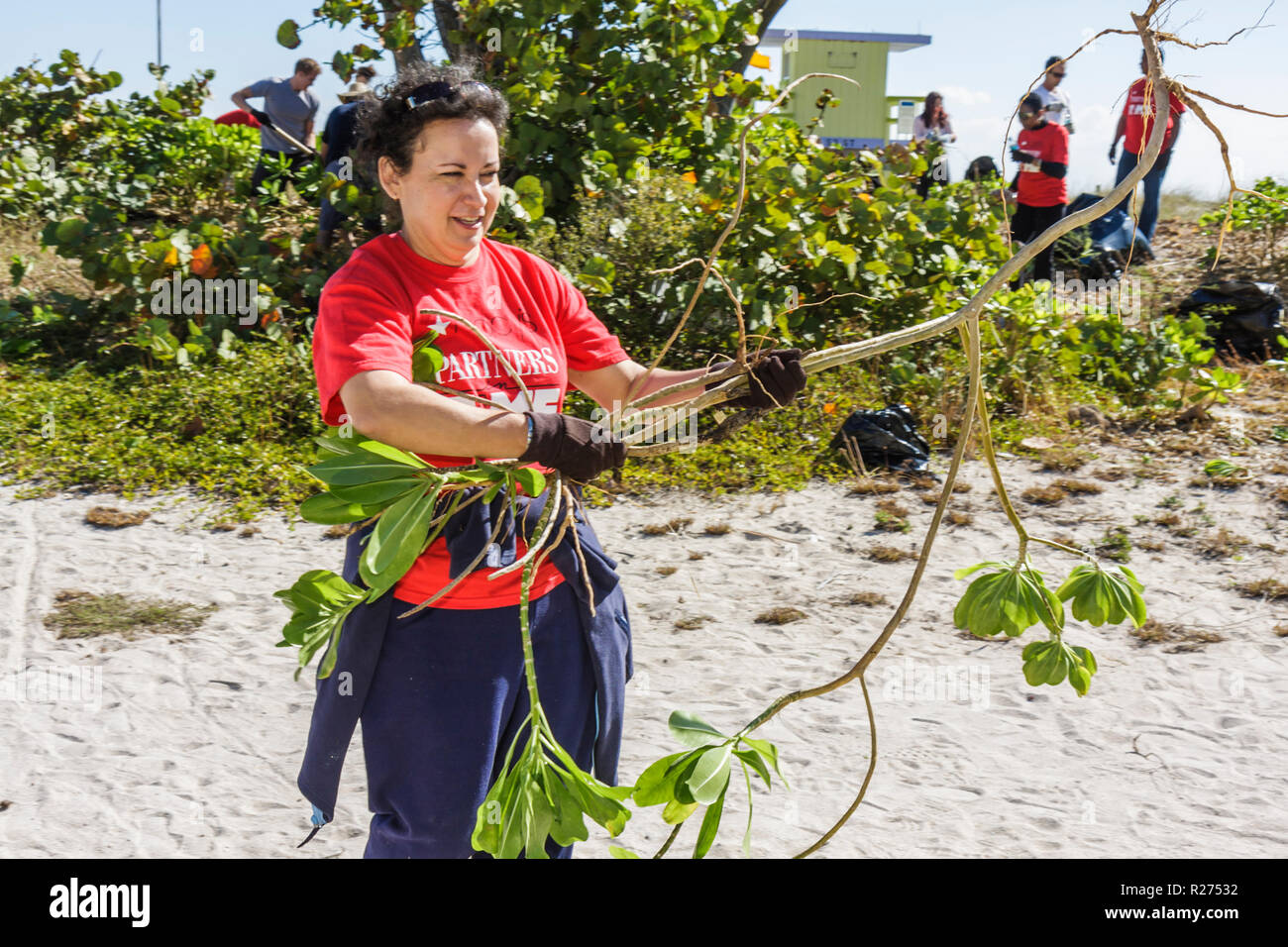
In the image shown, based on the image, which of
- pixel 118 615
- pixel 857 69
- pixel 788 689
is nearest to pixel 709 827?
pixel 788 689

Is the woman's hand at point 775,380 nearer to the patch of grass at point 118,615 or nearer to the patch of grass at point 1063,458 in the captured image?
the patch of grass at point 118,615

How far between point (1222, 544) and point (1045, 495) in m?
0.77

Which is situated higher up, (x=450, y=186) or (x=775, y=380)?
(x=450, y=186)

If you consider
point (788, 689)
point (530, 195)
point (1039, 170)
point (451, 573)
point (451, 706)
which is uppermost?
point (1039, 170)

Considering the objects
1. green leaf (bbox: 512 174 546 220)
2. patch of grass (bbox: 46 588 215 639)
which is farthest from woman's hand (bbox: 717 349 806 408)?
green leaf (bbox: 512 174 546 220)

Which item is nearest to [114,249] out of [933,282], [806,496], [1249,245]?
[806,496]

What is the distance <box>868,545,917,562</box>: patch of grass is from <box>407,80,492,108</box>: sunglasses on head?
3.32 m

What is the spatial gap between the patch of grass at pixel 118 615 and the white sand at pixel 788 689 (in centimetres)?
7

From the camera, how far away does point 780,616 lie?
418cm

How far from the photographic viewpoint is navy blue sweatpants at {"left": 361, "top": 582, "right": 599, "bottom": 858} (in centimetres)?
183

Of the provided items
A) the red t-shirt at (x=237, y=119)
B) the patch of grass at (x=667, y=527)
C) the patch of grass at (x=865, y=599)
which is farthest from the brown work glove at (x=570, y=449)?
the red t-shirt at (x=237, y=119)

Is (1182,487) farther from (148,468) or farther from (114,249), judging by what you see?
(114,249)

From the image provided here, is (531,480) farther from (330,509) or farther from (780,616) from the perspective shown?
(780,616)

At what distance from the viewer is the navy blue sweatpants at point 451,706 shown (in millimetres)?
1825
